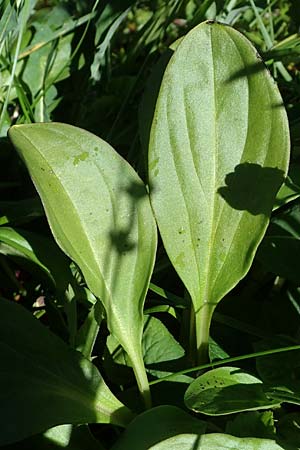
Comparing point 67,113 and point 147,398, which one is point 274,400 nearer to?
point 147,398

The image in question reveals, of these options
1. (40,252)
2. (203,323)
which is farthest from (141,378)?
(40,252)

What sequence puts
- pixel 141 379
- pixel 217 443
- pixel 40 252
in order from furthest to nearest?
pixel 40 252
pixel 141 379
pixel 217 443

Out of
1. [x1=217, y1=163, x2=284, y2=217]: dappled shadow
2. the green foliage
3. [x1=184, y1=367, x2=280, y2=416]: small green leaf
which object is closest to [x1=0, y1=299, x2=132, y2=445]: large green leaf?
the green foliage

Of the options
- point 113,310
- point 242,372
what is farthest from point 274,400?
point 113,310

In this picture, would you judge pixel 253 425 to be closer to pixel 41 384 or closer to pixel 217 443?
pixel 217 443

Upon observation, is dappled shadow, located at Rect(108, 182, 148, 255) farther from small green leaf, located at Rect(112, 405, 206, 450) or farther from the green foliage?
small green leaf, located at Rect(112, 405, 206, 450)

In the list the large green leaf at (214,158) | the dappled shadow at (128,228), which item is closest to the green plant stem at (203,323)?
the large green leaf at (214,158)
